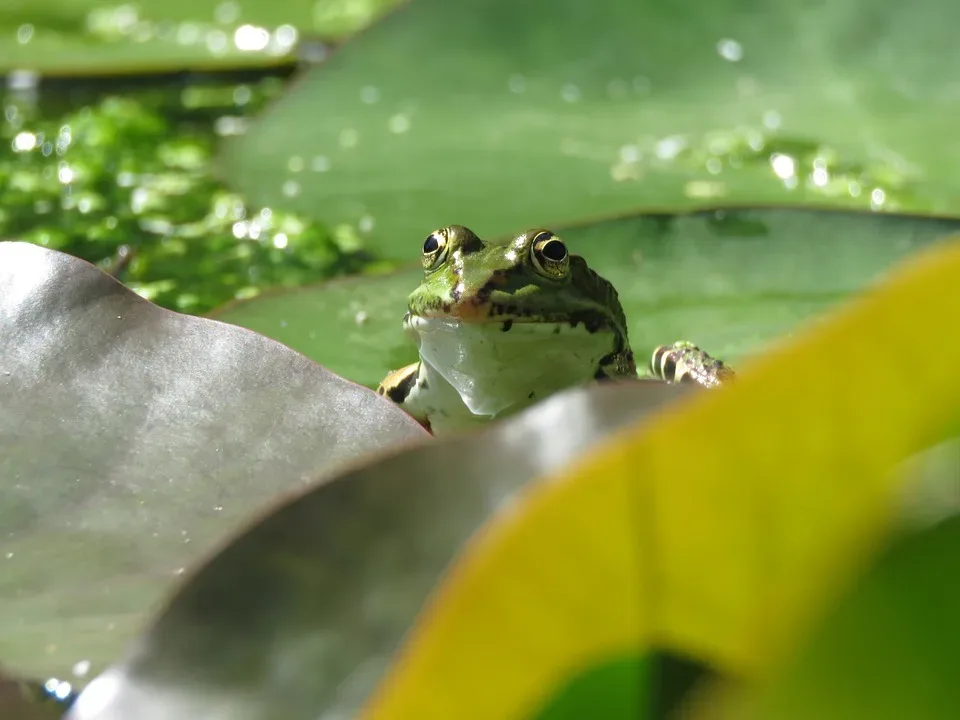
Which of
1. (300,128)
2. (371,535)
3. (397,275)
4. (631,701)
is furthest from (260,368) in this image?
(300,128)

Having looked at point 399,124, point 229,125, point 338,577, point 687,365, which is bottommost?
point 229,125

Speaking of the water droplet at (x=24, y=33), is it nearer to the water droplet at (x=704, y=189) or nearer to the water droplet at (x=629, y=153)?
the water droplet at (x=629, y=153)

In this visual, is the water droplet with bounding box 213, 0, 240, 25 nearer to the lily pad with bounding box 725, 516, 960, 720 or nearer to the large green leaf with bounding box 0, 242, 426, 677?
the large green leaf with bounding box 0, 242, 426, 677

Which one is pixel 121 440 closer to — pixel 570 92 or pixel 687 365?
pixel 687 365

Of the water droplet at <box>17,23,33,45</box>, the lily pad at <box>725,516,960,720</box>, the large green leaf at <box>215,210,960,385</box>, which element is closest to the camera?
the lily pad at <box>725,516,960,720</box>

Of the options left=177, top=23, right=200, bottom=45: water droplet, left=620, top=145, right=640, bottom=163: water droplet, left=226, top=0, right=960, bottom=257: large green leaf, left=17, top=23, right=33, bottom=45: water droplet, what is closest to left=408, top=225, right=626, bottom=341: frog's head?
left=226, top=0, right=960, bottom=257: large green leaf

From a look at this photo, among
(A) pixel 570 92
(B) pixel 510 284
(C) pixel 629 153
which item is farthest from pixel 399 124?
(B) pixel 510 284
